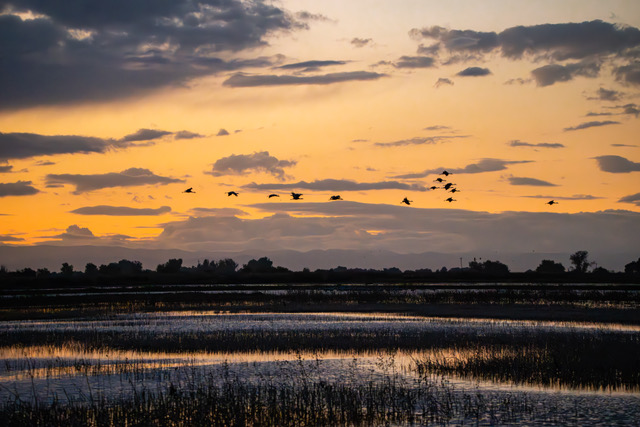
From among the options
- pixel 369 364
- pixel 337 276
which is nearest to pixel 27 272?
pixel 337 276

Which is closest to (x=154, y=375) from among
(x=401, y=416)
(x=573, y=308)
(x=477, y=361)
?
(x=401, y=416)

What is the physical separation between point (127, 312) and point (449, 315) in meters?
24.9

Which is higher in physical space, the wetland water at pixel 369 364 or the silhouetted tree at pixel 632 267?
the silhouetted tree at pixel 632 267

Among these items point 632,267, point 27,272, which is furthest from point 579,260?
point 27,272

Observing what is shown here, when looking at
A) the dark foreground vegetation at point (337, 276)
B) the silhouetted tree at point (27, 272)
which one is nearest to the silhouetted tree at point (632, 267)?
the dark foreground vegetation at point (337, 276)

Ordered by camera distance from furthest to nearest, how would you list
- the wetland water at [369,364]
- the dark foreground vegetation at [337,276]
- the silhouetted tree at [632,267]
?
the silhouetted tree at [632,267]
the dark foreground vegetation at [337,276]
the wetland water at [369,364]

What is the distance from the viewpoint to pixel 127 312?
53.5 meters

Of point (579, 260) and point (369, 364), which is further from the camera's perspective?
point (579, 260)

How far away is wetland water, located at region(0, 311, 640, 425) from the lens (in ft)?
60.5

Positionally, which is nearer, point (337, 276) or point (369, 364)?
point (369, 364)

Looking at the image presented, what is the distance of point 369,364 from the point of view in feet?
82.1

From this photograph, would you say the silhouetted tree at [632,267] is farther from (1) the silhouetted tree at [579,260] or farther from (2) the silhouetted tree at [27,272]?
(2) the silhouetted tree at [27,272]

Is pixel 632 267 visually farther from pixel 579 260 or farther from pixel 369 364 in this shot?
pixel 369 364

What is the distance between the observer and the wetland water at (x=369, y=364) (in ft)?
60.5
